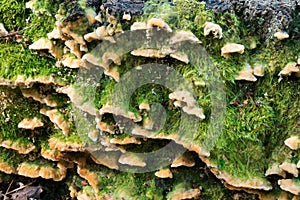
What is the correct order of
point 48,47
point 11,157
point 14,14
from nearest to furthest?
point 48,47 < point 14,14 < point 11,157

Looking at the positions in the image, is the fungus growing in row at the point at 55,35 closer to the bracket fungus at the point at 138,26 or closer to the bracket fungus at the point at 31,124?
the bracket fungus at the point at 138,26

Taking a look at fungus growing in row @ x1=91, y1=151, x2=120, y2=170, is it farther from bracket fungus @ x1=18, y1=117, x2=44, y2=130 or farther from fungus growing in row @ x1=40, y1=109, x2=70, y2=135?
bracket fungus @ x1=18, y1=117, x2=44, y2=130

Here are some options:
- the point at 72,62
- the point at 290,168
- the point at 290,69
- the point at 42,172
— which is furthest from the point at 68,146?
the point at 290,69

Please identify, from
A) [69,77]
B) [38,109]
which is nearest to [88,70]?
[69,77]

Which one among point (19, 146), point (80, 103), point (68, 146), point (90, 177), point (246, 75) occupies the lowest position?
point (90, 177)

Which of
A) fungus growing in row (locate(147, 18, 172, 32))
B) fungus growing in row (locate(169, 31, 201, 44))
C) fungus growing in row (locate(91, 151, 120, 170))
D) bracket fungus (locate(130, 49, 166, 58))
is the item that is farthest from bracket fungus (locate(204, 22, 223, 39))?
fungus growing in row (locate(91, 151, 120, 170))

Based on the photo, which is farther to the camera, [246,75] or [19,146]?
[19,146]

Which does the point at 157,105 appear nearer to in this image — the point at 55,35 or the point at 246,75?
the point at 246,75

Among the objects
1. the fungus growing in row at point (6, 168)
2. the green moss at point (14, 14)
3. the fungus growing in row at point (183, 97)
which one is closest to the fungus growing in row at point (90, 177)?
the fungus growing in row at point (6, 168)
